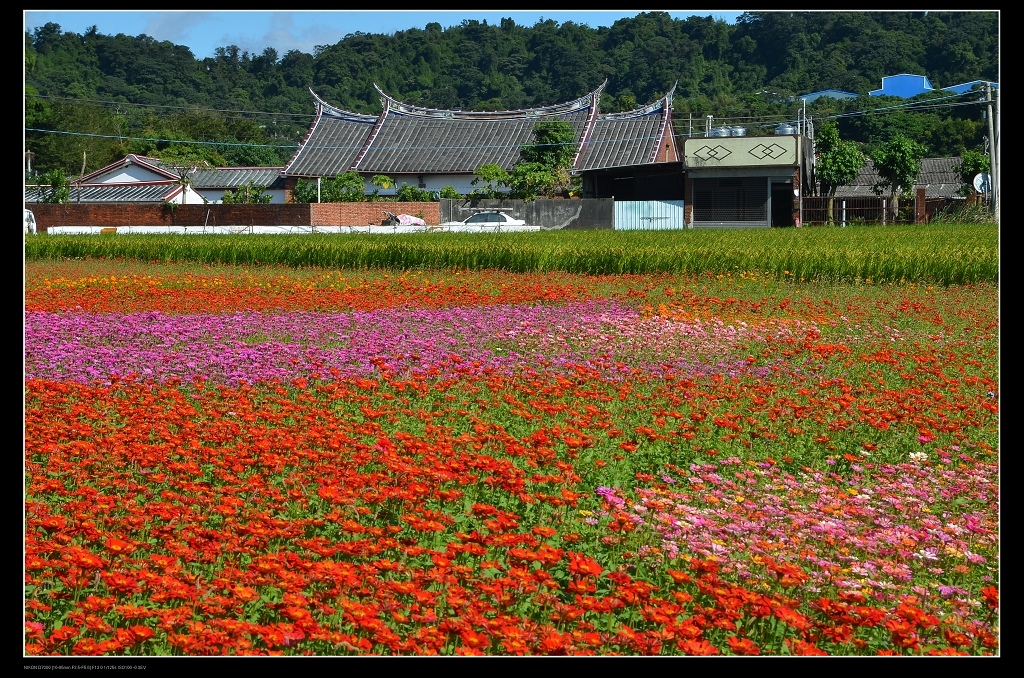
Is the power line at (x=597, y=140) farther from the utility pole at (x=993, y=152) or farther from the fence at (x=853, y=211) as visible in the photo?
the utility pole at (x=993, y=152)

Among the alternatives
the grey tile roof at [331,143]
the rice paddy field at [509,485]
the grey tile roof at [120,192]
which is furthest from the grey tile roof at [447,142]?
the rice paddy field at [509,485]

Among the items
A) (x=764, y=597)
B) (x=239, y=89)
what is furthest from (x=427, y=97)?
(x=764, y=597)

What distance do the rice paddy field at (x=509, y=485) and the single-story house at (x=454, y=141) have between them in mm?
38782

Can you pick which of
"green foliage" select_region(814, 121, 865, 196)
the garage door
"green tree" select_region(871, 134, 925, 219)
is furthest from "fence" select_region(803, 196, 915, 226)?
"green foliage" select_region(814, 121, 865, 196)

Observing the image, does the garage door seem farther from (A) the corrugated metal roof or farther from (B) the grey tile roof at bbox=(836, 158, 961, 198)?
(A) the corrugated metal roof

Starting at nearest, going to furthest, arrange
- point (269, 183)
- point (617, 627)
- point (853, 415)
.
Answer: point (617, 627)
point (853, 415)
point (269, 183)

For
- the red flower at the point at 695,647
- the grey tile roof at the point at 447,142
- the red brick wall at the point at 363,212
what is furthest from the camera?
the grey tile roof at the point at 447,142

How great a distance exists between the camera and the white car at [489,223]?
1416 inches

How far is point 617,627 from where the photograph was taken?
12.2ft

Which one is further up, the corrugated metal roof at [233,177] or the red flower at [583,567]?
the corrugated metal roof at [233,177]

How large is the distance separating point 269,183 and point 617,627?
169ft

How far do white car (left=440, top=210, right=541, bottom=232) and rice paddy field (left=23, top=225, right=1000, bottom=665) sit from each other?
2398cm

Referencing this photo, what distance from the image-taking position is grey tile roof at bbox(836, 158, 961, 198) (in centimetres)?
5666
